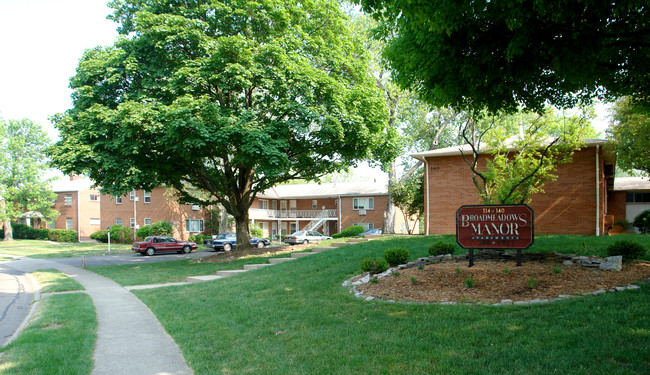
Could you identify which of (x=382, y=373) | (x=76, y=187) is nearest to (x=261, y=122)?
(x=382, y=373)

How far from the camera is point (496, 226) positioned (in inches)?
367

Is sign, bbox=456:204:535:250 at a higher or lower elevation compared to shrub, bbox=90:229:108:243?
higher

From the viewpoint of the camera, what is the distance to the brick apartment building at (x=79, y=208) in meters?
48.9

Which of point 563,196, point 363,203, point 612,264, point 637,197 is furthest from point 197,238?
point 637,197

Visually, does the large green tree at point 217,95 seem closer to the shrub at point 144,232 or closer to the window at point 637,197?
the shrub at point 144,232

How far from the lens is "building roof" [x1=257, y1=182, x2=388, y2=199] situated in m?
44.2

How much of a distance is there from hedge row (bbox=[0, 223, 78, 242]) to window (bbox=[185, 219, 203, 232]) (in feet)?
46.0

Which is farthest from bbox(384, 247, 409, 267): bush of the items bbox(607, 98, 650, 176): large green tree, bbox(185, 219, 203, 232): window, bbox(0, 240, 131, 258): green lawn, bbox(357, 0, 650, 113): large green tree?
bbox(185, 219, 203, 232): window

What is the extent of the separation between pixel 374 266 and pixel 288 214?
39416 millimetres

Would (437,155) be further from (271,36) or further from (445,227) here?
(271,36)

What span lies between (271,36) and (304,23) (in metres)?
2.50

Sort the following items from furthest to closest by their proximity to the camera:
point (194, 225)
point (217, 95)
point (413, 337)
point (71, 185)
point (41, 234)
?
point (71, 185), point (41, 234), point (194, 225), point (217, 95), point (413, 337)

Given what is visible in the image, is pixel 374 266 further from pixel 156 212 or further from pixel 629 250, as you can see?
pixel 156 212

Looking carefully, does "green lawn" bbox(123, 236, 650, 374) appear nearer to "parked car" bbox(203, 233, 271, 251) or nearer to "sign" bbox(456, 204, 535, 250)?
"sign" bbox(456, 204, 535, 250)
